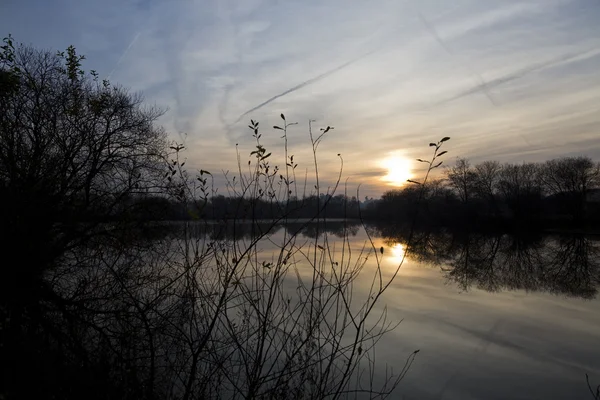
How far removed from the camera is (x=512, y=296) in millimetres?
10352

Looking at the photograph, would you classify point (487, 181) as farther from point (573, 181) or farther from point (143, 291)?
point (143, 291)

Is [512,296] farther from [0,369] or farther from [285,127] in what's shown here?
[0,369]

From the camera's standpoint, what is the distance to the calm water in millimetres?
5031

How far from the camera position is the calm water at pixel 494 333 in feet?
16.5

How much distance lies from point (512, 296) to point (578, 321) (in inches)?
92.1

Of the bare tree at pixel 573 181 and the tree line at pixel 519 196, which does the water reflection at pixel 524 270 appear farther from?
the bare tree at pixel 573 181

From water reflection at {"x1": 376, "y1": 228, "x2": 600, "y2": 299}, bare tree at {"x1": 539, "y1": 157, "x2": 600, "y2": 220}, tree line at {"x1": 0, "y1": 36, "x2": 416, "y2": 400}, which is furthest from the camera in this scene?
bare tree at {"x1": 539, "y1": 157, "x2": 600, "y2": 220}

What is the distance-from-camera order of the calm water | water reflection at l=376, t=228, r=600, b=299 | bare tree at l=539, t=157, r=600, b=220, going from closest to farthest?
the calm water < water reflection at l=376, t=228, r=600, b=299 < bare tree at l=539, t=157, r=600, b=220

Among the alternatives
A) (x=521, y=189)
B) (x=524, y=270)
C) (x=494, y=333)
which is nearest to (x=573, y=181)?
(x=521, y=189)

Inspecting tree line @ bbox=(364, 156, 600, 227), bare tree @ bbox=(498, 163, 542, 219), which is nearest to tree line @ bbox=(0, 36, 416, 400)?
tree line @ bbox=(364, 156, 600, 227)

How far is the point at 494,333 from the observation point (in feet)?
23.8

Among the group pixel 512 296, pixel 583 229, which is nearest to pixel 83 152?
pixel 512 296

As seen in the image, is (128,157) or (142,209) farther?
(128,157)

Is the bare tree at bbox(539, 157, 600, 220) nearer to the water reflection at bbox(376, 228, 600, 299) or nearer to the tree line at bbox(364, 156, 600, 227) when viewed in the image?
the tree line at bbox(364, 156, 600, 227)
